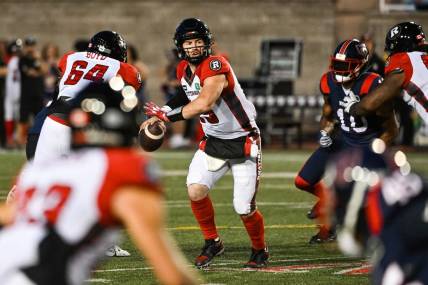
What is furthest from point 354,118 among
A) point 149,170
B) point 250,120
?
point 149,170

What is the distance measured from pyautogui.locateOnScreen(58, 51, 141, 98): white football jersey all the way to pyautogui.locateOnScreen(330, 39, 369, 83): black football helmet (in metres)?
1.47

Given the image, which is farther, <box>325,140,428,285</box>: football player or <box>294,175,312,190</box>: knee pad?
<box>294,175,312,190</box>: knee pad

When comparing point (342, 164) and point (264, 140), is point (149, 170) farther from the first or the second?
point (264, 140)

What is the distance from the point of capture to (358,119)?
8234mm

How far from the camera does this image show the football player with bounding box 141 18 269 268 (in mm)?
7613

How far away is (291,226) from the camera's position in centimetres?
988

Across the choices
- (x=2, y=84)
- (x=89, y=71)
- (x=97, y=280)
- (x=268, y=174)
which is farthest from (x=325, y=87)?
(x=2, y=84)

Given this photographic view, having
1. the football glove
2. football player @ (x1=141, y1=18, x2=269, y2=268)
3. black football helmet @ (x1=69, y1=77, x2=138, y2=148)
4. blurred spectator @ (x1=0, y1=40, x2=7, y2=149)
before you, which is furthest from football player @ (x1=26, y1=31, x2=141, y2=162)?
blurred spectator @ (x1=0, y1=40, x2=7, y2=149)

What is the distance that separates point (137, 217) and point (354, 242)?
37.1 inches

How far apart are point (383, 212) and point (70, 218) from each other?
1043 millimetres

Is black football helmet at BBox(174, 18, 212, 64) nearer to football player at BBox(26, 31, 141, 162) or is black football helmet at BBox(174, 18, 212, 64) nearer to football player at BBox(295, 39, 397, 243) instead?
football player at BBox(26, 31, 141, 162)

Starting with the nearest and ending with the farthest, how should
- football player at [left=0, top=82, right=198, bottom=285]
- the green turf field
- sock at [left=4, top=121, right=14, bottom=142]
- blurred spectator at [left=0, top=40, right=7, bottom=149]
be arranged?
football player at [left=0, top=82, right=198, bottom=285], the green turf field, sock at [left=4, top=121, right=14, bottom=142], blurred spectator at [left=0, top=40, right=7, bottom=149]

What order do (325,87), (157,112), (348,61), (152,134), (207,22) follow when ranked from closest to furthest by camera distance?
(157,112) < (152,134) < (348,61) < (325,87) < (207,22)

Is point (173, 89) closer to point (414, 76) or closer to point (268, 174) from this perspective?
point (268, 174)
